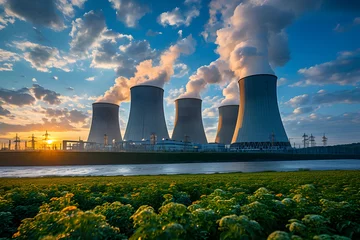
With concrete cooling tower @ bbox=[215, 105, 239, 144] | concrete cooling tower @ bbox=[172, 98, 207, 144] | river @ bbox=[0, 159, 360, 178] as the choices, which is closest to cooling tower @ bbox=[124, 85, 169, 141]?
concrete cooling tower @ bbox=[172, 98, 207, 144]

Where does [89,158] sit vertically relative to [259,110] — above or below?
below

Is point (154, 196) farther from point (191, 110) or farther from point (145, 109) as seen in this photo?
point (191, 110)

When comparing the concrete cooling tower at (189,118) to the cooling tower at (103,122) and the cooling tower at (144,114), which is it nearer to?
the cooling tower at (144,114)

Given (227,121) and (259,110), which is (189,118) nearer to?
(227,121)

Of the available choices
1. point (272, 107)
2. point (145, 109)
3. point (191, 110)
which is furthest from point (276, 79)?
point (145, 109)

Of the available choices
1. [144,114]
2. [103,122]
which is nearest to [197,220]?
[144,114]

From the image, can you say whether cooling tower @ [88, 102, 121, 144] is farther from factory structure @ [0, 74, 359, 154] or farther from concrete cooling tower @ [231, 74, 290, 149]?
concrete cooling tower @ [231, 74, 290, 149]

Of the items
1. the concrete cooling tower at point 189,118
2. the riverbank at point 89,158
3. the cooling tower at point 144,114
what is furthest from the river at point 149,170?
the concrete cooling tower at point 189,118
